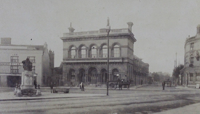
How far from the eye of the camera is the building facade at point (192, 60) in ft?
127

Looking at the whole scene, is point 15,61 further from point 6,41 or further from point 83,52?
point 83,52

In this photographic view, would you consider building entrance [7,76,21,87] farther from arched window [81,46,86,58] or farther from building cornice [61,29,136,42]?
arched window [81,46,86,58]

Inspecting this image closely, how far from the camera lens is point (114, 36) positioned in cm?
3859

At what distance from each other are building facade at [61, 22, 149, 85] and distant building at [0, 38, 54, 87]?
14.0ft

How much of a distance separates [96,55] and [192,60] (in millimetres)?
17930

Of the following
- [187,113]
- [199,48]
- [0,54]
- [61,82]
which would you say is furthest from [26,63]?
[199,48]

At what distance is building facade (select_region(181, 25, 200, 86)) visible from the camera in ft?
127

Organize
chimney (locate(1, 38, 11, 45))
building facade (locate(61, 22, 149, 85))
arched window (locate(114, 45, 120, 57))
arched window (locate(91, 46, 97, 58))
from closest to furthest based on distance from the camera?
1. chimney (locate(1, 38, 11, 45))
2. building facade (locate(61, 22, 149, 85))
3. arched window (locate(114, 45, 120, 57))
4. arched window (locate(91, 46, 97, 58))

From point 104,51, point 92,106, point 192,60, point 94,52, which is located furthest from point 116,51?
point 92,106

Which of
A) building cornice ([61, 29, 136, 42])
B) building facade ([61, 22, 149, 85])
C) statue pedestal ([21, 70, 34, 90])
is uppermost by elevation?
building cornice ([61, 29, 136, 42])

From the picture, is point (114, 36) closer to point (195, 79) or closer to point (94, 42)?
point (94, 42)

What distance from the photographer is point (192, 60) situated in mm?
41594

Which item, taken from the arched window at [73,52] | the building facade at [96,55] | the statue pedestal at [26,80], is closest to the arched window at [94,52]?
the building facade at [96,55]

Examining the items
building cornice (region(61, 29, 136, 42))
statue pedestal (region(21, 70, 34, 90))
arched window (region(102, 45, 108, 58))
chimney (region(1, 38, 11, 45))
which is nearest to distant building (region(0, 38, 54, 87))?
chimney (region(1, 38, 11, 45))
